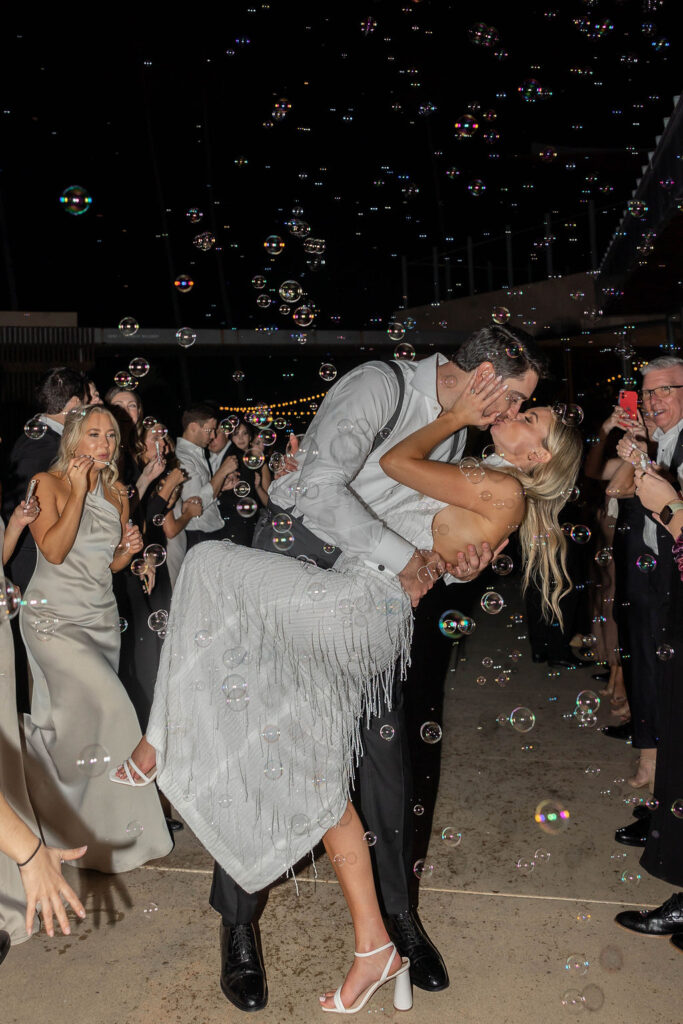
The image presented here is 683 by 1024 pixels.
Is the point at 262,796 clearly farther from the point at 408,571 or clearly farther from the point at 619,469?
the point at 619,469

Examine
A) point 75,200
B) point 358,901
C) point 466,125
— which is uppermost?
point 466,125

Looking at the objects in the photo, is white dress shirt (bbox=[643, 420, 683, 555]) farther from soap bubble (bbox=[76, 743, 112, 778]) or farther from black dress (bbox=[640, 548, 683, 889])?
soap bubble (bbox=[76, 743, 112, 778])

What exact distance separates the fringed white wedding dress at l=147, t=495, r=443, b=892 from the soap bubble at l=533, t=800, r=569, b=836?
1529 mm

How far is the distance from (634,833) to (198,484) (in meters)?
3.10

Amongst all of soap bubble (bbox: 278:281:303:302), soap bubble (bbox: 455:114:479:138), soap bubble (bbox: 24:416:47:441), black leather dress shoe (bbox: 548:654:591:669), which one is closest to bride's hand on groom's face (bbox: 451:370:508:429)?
soap bubble (bbox: 278:281:303:302)

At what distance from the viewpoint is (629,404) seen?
9.72ft

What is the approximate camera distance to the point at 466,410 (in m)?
2.33

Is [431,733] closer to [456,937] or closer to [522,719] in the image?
[456,937]

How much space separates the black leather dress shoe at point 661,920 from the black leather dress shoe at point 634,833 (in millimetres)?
566

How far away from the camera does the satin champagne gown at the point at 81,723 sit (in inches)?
117

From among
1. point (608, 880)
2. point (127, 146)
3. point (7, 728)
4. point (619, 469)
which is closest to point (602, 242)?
point (127, 146)

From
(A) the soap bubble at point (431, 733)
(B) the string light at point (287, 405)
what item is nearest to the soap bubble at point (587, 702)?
(A) the soap bubble at point (431, 733)

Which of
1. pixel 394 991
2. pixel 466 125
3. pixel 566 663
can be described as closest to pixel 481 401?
pixel 394 991

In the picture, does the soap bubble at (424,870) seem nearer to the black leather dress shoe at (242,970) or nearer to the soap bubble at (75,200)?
the black leather dress shoe at (242,970)
